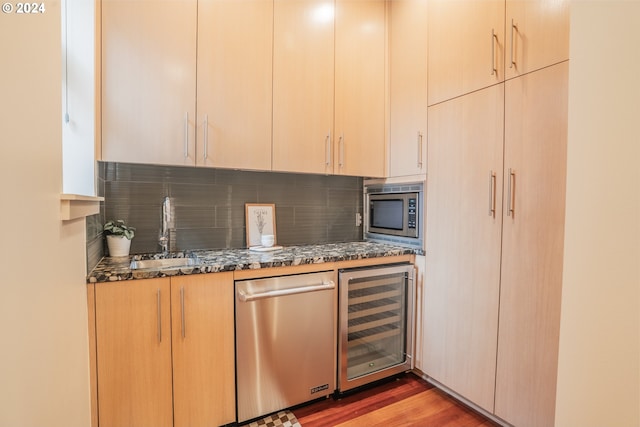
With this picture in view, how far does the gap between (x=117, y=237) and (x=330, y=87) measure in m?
1.67

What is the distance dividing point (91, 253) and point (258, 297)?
80 centimetres

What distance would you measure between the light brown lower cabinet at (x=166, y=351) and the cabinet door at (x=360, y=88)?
50.8 inches

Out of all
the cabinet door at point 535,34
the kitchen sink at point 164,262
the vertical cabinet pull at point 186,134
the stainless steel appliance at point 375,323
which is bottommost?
the stainless steel appliance at point 375,323

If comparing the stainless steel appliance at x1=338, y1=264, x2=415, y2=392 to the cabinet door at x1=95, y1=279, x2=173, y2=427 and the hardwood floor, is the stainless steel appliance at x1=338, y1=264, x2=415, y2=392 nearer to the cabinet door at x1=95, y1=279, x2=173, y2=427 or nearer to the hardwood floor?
the hardwood floor

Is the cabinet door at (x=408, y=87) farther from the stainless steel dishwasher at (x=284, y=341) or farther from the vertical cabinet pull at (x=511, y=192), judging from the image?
the stainless steel dishwasher at (x=284, y=341)

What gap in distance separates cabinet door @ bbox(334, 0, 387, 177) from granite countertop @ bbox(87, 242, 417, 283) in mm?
618

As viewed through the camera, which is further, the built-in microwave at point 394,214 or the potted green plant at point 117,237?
the built-in microwave at point 394,214

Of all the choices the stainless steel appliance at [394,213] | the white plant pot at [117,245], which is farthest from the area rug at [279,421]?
the stainless steel appliance at [394,213]

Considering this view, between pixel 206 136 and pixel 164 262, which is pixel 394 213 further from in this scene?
pixel 164 262

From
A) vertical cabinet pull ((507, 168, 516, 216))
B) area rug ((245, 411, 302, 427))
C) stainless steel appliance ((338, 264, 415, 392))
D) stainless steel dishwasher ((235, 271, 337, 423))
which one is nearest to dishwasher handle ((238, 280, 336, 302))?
stainless steel dishwasher ((235, 271, 337, 423))

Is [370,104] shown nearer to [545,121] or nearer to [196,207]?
[545,121]

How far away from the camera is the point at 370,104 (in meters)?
2.34

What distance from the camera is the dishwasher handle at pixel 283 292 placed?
5.31 ft

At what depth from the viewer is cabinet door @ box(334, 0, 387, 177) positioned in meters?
2.22
